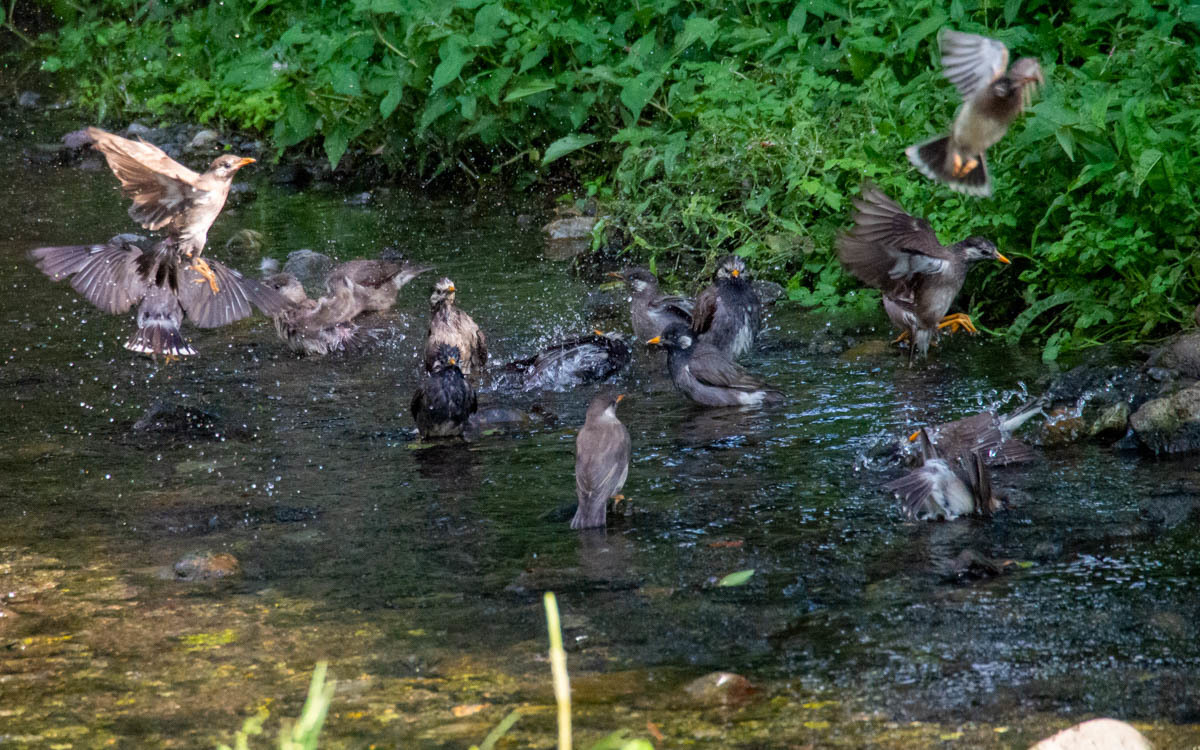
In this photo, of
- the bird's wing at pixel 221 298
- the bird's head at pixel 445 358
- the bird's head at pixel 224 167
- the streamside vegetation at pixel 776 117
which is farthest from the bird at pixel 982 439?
the bird's head at pixel 224 167

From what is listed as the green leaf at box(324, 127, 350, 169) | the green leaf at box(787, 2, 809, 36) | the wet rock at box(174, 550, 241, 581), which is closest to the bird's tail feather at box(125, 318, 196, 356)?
the wet rock at box(174, 550, 241, 581)

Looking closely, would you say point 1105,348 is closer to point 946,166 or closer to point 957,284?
point 957,284

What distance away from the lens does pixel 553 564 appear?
4.67 meters

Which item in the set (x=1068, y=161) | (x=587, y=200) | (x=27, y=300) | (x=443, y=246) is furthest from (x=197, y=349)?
(x=1068, y=161)

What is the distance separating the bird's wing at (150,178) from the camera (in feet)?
22.6

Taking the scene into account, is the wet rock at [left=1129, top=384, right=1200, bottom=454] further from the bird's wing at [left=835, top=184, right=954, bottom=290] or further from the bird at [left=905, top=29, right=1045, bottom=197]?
the bird's wing at [left=835, top=184, right=954, bottom=290]

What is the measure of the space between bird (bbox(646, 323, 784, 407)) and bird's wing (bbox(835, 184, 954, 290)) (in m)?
1.09

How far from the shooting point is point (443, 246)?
1062 centimetres

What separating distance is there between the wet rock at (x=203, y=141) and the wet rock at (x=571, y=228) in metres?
5.00

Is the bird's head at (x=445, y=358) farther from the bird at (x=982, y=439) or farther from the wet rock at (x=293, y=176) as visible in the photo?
the wet rock at (x=293, y=176)

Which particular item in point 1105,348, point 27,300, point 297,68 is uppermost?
point 297,68

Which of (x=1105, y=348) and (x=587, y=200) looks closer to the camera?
(x=1105, y=348)

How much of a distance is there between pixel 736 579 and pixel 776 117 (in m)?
5.83

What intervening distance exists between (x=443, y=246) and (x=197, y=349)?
2715 millimetres
